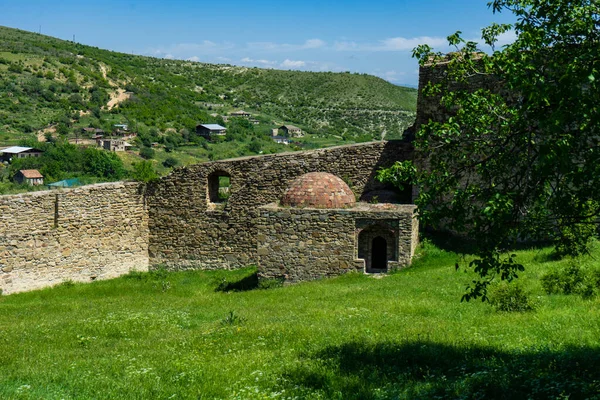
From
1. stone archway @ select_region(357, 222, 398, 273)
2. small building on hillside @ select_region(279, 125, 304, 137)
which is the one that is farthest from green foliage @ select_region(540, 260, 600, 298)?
small building on hillside @ select_region(279, 125, 304, 137)

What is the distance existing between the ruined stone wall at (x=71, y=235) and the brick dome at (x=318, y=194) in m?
5.27

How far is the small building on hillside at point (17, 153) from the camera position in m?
44.9

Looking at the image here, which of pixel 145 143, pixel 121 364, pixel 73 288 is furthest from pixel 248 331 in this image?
pixel 145 143

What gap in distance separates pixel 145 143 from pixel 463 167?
4953cm

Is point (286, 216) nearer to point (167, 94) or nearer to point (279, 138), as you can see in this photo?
point (279, 138)

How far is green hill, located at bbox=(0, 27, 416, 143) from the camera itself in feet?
190

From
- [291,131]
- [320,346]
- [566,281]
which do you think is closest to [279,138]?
[291,131]

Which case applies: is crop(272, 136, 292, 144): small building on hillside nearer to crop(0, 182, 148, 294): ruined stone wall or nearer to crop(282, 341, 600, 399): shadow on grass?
crop(0, 182, 148, 294): ruined stone wall

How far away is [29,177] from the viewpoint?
3962 centimetres

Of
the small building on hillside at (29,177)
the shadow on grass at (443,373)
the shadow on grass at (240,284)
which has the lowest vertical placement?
the shadow on grass at (240,284)

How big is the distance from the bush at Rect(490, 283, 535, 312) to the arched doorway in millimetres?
5825

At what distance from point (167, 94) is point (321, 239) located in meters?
57.6

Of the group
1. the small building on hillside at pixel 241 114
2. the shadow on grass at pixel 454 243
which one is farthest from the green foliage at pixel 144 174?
the small building on hillside at pixel 241 114

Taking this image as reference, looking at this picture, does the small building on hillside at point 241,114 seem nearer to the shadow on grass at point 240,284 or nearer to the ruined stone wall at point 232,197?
the ruined stone wall at point 232,197
